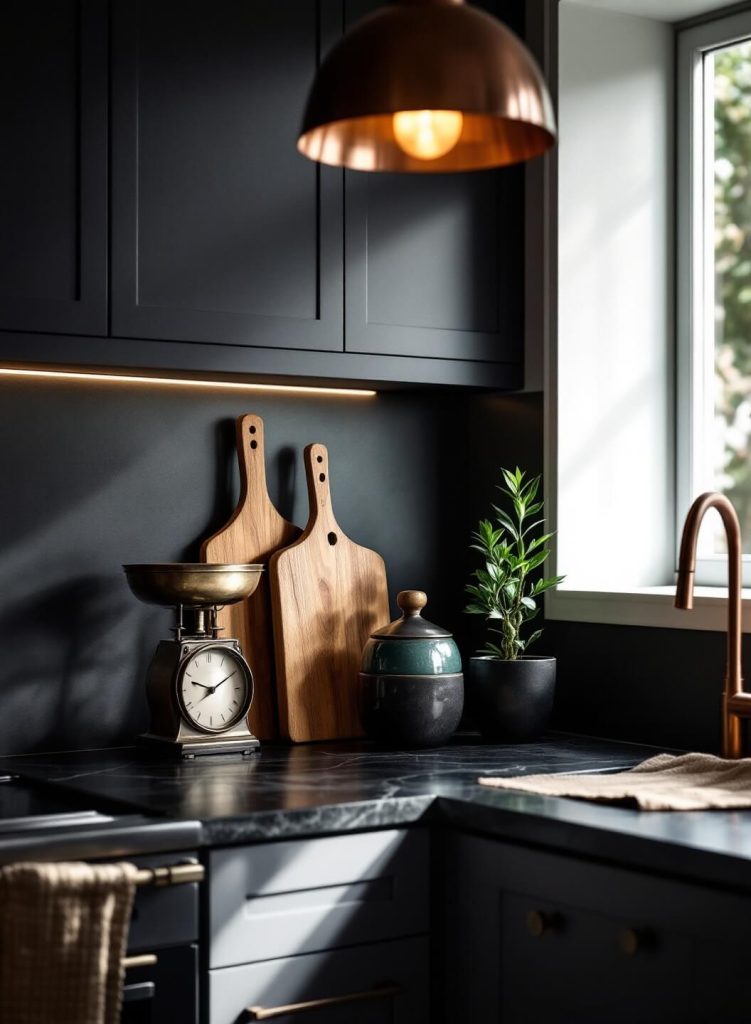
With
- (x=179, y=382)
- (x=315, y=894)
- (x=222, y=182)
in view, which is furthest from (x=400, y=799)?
(x=222, y=182)

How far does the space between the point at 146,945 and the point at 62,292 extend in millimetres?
1089

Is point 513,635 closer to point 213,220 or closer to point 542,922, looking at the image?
point 542,922

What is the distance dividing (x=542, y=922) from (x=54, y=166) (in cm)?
145

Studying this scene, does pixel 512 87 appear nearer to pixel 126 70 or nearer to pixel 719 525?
pixel 126 70

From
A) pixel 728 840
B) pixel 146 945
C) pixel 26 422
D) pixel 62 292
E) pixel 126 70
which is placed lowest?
pixel 146 945

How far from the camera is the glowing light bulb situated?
69.8 inches

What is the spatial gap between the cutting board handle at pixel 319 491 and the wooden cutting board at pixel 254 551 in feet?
0.26

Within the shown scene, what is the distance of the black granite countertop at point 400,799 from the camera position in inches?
73.0

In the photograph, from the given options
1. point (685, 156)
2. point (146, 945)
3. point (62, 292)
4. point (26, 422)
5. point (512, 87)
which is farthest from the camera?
point (685, 156)

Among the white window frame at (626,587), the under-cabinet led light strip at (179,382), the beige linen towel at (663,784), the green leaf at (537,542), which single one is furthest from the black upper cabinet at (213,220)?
the beige linen towel at (663,784)

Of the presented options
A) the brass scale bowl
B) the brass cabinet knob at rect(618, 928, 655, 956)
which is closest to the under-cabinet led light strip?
the brass scale bowl

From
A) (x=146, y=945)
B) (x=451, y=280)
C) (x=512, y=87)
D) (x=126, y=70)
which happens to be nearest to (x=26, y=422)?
(x=126, y=70)

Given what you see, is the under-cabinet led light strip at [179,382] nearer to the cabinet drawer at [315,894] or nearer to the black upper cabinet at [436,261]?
the black upper cabinet at [436,261]

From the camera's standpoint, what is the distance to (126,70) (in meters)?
2.44
